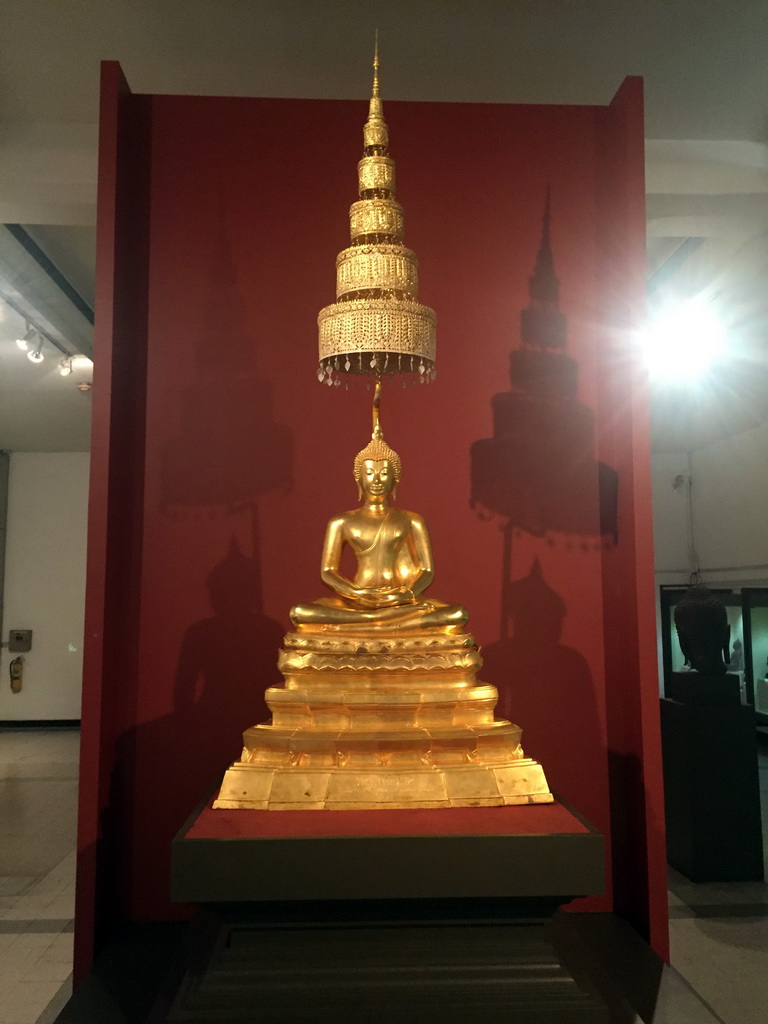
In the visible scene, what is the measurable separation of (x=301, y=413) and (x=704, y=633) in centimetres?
261

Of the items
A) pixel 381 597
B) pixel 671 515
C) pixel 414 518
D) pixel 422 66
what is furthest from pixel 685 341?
pixel 381 597

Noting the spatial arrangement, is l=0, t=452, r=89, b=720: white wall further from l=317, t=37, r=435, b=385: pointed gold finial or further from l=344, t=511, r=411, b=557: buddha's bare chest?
l=317, t=37, r=435, b=385: pointed gold finial

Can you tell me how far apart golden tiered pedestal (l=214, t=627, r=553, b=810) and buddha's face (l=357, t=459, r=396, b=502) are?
0.48 meters

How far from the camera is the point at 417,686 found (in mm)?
2258

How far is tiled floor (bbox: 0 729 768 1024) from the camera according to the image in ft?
9.53

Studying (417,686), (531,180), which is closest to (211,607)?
(417,686)

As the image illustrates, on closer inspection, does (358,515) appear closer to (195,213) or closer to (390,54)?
(195,213)

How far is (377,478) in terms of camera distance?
8.55ft

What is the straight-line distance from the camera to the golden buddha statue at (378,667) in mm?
2129

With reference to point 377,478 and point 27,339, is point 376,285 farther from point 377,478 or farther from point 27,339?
point 27,339

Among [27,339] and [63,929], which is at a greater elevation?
[27,339]

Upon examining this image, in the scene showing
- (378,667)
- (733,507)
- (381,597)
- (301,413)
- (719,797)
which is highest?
(733,507)

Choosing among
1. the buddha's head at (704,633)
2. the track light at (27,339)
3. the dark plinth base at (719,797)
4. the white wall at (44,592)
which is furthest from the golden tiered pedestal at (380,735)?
the white wall at (44,592)

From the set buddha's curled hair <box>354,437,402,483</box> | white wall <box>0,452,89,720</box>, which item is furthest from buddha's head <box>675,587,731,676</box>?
white wall <box>0,452,89,720</box>
